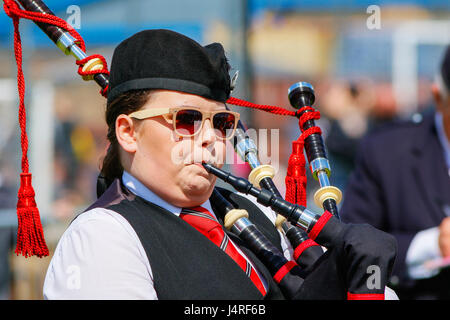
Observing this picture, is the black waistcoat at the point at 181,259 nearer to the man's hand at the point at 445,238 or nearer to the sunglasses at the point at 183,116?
the sunglasses at the point at 183,116

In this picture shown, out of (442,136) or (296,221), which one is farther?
(442,136)

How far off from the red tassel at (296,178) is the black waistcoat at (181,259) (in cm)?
26

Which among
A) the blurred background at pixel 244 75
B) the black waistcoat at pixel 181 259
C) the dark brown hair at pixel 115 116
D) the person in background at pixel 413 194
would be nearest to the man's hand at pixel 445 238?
the person in background at pixel 413 194

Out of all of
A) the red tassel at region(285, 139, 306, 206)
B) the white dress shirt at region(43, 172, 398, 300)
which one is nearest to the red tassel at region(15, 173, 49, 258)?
the white dress shirt at region(43, 172, 398, 300)

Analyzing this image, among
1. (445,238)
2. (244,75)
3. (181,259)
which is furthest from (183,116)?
(244,75)

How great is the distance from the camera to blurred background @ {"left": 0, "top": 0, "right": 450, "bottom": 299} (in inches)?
160

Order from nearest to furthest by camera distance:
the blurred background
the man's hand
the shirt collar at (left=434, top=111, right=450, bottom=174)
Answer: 1. the man's hand
2. the shirt collar at (left=434, top=111, right=450, bottom=174)
3. the blurred background

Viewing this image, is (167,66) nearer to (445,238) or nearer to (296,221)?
(296,221)

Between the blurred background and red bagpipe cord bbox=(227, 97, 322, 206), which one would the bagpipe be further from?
the blurred background

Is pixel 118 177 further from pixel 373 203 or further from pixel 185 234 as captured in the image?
pixel 373 203

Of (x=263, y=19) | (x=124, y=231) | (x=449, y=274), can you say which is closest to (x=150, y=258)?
(x=124, y=231)

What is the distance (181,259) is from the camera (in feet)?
5.20

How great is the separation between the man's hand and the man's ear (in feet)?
4.57

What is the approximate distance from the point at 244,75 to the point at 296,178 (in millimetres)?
2127
